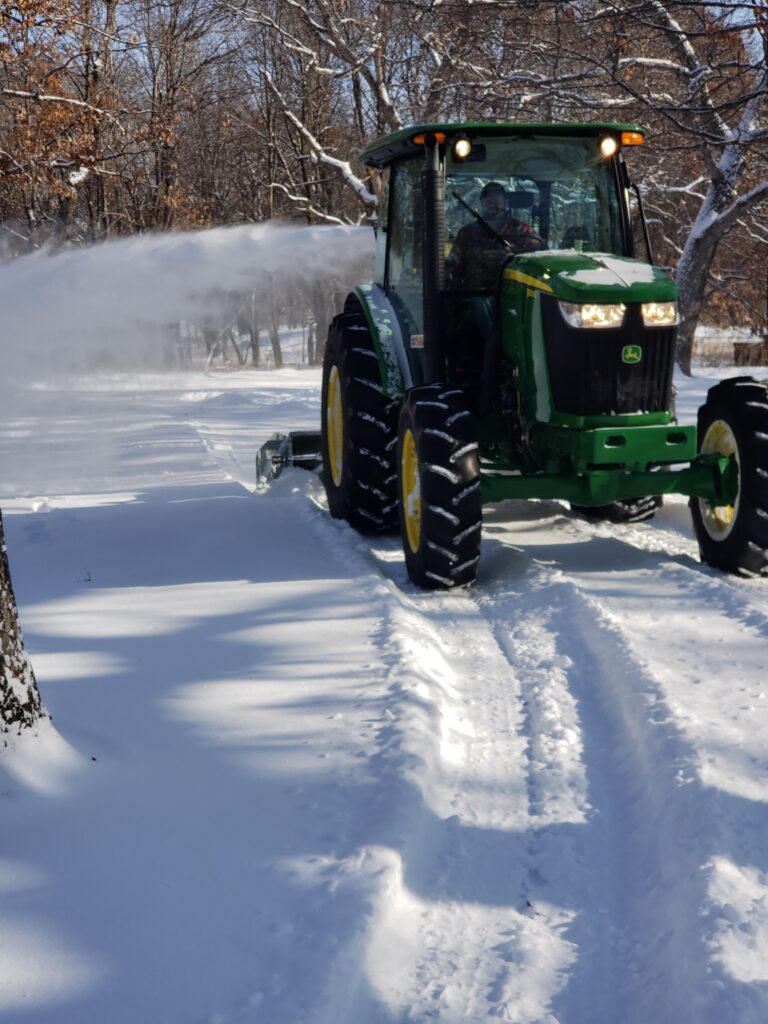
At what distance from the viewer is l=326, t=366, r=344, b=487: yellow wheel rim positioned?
812 cm

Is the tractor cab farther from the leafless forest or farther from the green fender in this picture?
the leafless forest

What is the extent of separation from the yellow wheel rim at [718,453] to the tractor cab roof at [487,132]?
69.4 inches

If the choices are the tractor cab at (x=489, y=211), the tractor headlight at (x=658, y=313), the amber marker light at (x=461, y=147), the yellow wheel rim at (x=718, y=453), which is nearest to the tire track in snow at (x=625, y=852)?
the yellow wheel rim at (x=718, y=453)

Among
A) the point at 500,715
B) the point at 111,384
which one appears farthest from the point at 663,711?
the point at 111,384

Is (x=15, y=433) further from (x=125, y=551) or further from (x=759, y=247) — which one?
(x=759, y=247)

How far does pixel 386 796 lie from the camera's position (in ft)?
11.2

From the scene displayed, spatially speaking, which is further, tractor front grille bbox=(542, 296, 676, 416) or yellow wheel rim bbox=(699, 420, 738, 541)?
yellow wheel rim bbox=(699, 420, 738, 541)

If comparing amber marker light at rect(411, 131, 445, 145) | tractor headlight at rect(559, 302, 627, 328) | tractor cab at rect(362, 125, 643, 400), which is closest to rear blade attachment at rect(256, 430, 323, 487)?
tractor cab at rect(362, 125, 643, 400)

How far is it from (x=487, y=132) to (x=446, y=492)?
2129 millimetres

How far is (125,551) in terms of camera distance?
7.06 metres

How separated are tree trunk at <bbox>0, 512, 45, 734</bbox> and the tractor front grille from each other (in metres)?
3.39

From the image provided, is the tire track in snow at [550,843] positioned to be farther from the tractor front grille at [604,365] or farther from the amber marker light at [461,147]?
the amber marker light at [461,147]

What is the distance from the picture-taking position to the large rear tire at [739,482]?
6.09 metres

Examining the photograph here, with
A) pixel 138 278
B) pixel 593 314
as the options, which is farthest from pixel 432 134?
pixel 138 278
